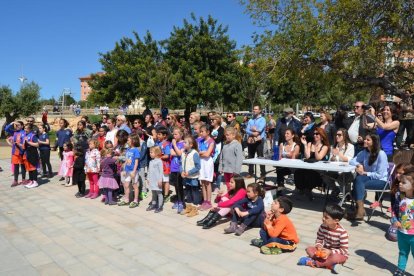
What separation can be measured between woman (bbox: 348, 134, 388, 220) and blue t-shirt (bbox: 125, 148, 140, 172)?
13.1 feet

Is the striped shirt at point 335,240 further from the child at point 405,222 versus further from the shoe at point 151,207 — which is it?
the shoe at point 151,207

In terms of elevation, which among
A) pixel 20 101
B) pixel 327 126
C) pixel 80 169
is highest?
pixel 20 101

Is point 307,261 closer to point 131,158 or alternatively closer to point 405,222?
point 405,222

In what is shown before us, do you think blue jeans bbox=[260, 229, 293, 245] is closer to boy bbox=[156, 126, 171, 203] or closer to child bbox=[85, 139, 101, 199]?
boy bbox=[156, 126, 171, 203]

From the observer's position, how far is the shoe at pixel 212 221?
5354mm

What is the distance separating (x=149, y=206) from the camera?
21.5 feet

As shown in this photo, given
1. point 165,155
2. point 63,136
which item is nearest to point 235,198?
point 165,155

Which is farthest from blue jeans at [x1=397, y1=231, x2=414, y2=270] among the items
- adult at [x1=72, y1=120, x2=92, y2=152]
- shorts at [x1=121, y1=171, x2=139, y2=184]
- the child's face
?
adult at [x1=72, y1=120, x2=92, y2=152]

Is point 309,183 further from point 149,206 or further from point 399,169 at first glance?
point 149,206

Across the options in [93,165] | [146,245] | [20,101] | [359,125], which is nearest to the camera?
[146,245]

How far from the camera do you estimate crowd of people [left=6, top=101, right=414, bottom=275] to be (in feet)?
13.1

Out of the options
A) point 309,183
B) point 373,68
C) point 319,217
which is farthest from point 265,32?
point 319,217

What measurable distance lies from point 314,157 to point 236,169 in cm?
152

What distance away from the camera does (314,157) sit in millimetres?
6562
